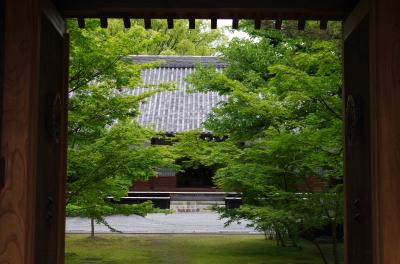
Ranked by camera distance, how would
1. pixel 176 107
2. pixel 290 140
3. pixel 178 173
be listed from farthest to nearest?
pixel 176 107, pixel 178 173, pixel 290 140

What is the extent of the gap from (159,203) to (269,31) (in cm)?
920

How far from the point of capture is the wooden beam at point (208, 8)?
350 cm

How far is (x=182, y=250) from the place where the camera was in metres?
9.16

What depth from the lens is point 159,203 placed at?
54.5ft
